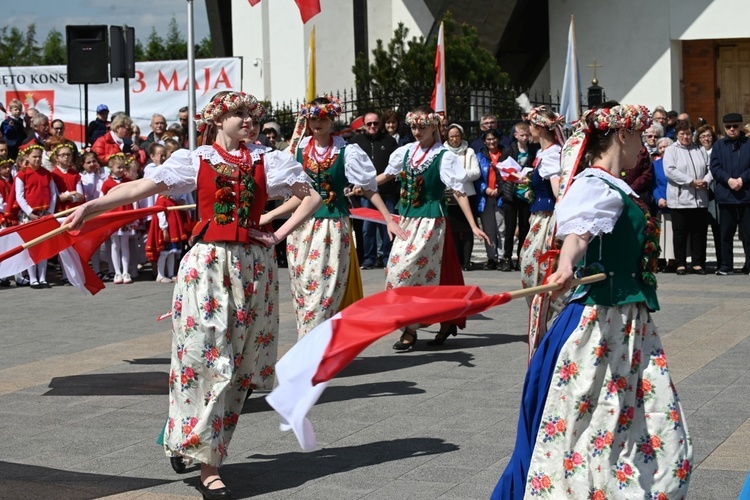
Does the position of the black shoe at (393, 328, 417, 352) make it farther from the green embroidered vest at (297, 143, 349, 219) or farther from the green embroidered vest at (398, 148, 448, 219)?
the green embroidered vest at (297, 143, 349, 219)

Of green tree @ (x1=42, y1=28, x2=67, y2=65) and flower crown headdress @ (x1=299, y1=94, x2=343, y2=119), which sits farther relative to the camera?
green tree @ (x1=42, y1=28, x2=67, y2=65)

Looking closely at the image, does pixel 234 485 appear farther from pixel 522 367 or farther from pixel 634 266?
pixel 522 367

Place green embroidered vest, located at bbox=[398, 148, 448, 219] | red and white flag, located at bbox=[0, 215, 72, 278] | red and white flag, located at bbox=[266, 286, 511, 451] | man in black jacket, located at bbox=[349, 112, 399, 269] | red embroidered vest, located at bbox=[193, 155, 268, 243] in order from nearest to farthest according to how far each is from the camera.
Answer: red and white flag, located at bbox=[266, 286, 511, 451]
red embroidered vest, located at bbox=[193, 155, 268, 243]
red and white flag, located at bbox=[0, 215, 72, 278]
green embroidered vest, located at bbox=[398, 148, 448, 219]
man in black jacket, located at bbox=[349, 112, 399, 269]

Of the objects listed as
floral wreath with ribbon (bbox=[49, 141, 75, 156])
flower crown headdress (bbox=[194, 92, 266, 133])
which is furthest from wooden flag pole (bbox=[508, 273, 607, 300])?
floral wreath with ribbon (bbox=[49, 141, 75, 156])

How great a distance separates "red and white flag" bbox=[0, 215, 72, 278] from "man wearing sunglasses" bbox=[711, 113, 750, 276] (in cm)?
945

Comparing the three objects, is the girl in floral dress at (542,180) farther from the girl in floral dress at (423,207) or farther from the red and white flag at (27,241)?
the red and white flag at (27,241)

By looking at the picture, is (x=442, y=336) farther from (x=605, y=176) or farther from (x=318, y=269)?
(x=605, y=176)

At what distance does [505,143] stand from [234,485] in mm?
11735

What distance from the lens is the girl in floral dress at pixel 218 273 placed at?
240 inches

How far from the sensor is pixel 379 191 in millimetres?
16625

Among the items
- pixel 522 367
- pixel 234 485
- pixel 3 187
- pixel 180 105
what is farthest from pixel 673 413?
pixel 180 105

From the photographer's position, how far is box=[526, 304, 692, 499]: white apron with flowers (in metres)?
5.00

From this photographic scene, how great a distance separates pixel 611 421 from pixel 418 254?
5.28 metres

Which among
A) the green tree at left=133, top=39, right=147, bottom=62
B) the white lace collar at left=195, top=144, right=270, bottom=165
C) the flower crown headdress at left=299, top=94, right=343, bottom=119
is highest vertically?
the green tree at left=133, top=39, right=147, bottom=62
